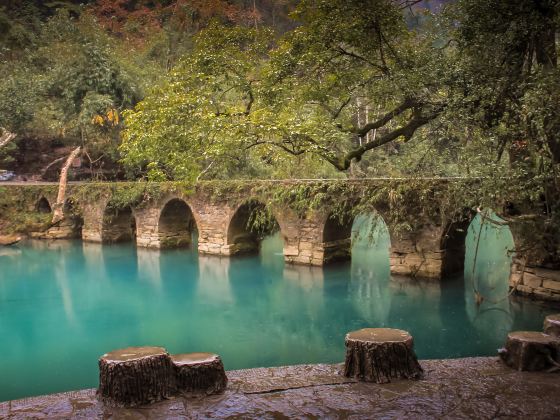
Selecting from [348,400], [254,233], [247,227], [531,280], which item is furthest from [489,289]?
[348,400]

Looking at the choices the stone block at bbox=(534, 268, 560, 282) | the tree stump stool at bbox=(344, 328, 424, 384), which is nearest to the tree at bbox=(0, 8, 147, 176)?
the stone block at bbox=(534, 268, 560, 282)

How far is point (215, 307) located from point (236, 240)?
5.33m

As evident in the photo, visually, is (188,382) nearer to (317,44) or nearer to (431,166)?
(317,44)

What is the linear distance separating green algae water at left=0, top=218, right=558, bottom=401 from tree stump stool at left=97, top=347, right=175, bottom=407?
2626 mm

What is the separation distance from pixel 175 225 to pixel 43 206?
7140 mm

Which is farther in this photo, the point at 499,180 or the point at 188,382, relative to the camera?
the point at 499,180

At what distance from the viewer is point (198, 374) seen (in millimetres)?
4402

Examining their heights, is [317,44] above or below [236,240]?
above

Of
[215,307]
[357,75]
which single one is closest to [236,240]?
[215,307]

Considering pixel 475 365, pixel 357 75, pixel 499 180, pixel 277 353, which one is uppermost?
pixel 357 75

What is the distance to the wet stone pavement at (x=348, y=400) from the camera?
4004 millimetres

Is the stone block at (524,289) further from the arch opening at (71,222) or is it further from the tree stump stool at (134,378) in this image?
the arch opening at (71,222)

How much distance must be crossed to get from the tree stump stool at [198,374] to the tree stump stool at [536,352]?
2.57m

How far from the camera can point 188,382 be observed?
4.38 metres
